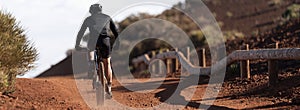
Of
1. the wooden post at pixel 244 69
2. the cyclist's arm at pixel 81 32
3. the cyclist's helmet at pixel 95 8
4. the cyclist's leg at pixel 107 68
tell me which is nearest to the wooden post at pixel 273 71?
the wooden post at pixel 244 69

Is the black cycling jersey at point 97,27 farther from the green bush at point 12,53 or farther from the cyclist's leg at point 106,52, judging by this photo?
the green bush at point 12,53

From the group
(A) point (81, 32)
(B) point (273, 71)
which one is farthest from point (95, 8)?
(B) point (273, 71)

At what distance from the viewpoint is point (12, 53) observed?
10.1 m

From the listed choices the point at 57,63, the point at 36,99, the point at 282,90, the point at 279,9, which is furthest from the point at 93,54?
the point at 279,9

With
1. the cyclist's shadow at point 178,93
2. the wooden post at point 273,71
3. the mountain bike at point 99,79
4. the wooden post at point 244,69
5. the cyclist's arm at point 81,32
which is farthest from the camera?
the wooden post at point 244,69

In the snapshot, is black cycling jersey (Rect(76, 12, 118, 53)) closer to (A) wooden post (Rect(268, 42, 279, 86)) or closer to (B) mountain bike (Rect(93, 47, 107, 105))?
(B) mountain bike (Rect(93, 47, 107, 105))

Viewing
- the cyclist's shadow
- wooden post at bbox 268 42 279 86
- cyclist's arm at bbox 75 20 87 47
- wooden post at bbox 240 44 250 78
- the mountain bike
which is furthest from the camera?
wooden post at bbox 240 44 250 78

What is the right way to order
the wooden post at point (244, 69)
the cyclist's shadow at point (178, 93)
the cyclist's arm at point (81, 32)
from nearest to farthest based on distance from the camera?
1. the cyclist's arm at point (81, 32)
2. the cyclist's shadow at point (178, 93)
3. the wooden post at point (244, 69)

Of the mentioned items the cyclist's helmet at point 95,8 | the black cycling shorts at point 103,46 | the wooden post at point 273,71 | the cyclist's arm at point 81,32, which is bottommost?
the wooden post at point 273,71

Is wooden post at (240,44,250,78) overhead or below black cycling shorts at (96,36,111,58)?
below

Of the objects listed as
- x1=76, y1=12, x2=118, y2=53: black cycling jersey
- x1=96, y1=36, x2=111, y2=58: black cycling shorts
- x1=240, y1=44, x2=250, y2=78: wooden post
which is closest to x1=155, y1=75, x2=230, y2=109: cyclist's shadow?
x1=240, y1=44, x2=250, y2=78: wooden post

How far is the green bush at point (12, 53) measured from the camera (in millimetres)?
9758

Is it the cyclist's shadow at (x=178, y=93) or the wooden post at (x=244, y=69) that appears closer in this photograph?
the cyclist's shadow at (x=178, y=93)

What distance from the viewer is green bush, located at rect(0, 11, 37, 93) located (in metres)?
9.76
